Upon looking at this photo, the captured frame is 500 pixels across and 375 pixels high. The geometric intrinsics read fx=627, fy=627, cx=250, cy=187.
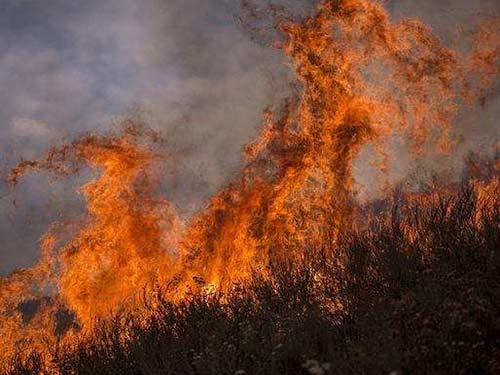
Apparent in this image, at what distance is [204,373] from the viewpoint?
5859 millimetres

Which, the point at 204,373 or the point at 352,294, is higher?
the point at 352,294

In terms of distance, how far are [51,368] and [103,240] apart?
418 inches

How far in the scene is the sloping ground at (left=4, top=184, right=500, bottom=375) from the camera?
5.15 m

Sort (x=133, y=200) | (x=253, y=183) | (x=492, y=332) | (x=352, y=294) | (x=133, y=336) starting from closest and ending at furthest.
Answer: (x=492, y=332)
(x=352, y=294)
(x=133, y=336)
(x=253, y=183)
(x=133, y=200)

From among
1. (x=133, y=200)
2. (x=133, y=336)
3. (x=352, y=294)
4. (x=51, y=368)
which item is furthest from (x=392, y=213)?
(x=133, y=200)

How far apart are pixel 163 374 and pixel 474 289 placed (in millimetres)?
3162

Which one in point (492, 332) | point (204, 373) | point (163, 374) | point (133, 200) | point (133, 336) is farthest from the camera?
point (133, 200)

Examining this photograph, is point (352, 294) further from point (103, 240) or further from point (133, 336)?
point (103, 240)

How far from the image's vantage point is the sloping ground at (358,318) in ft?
16.9

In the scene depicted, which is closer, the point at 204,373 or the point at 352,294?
the point at 204,373

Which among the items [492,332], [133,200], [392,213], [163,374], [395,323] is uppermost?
[133,200]

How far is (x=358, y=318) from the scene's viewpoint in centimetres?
616

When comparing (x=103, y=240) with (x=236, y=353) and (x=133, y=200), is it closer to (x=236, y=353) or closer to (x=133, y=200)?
(x=133, y=200)

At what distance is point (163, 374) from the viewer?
6.36 metres
